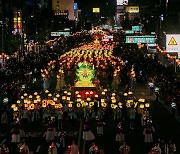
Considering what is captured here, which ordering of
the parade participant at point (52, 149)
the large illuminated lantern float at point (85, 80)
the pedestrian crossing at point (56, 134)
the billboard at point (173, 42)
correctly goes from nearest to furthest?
the parade participant at point (52, 149) < the pedestrian crossing at point (56, 134) < the billboard at point (173, 42) < the large illuminated lantern float at point (85, 80)

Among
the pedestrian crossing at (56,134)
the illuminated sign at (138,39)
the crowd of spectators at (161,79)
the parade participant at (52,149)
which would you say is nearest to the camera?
the parade participant at (52,149)

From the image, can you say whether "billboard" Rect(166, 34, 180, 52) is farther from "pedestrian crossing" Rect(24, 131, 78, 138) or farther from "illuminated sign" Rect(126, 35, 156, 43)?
"illuminated sign" Rect(126, 35, 156, 43)

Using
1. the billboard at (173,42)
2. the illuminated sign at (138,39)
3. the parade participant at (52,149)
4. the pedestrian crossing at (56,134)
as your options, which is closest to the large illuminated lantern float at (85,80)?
the billboard at (173,42)

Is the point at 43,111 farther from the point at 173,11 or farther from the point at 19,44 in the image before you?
the point at 173,11

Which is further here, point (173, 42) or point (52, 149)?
point (173, 42)

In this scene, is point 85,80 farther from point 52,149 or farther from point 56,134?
point 52,149

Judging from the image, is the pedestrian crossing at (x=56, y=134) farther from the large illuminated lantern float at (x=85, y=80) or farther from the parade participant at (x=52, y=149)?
the large illuminated lantern float at (x=85, y=80)

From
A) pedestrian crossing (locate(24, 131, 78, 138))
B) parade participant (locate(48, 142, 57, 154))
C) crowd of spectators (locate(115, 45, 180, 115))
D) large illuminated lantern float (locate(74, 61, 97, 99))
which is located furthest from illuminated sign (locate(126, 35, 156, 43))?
parade participant (locate(48, 142, 57, 154))

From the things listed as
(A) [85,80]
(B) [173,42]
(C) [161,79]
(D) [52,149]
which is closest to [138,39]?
(C) [161,79]

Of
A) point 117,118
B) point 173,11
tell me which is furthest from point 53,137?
point 173,11

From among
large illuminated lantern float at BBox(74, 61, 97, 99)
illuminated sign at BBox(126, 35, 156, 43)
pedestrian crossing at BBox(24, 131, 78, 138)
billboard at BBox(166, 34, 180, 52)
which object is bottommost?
pedestrian crossing at BBox(24, 131, 78, 138)

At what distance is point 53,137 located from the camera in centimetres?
2894

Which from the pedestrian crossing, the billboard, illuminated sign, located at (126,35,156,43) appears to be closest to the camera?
the pedestrian crossing

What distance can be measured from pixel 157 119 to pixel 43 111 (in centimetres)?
811
